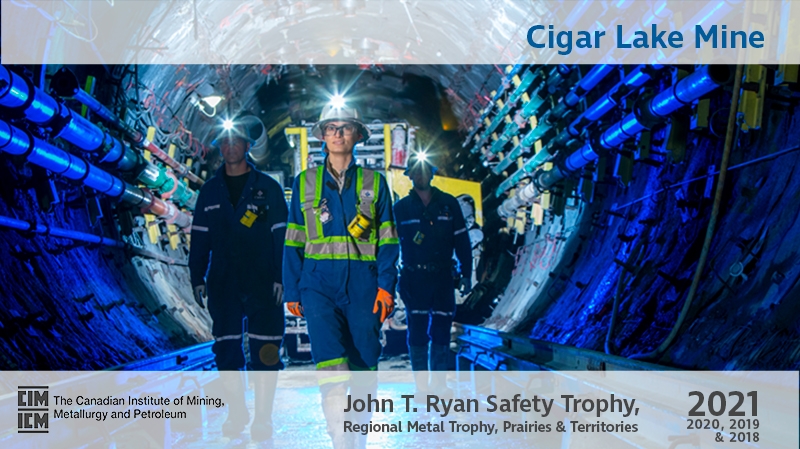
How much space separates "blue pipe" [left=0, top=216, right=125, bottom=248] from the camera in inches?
205

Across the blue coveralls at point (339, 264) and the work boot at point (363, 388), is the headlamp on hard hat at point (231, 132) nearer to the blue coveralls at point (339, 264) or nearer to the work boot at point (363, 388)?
the blue coveralls at point (339, 264)

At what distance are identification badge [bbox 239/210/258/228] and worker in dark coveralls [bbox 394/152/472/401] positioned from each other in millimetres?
2076

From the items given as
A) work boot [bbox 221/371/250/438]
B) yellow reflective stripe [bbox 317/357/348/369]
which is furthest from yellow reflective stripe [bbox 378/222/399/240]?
work boot [bbox 221/371/250/438]

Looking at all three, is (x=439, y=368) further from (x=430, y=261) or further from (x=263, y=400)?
(x=263, y=400)

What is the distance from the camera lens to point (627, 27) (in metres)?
6.49

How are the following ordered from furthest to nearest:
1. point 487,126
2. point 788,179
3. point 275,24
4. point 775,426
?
point 487,126 < point 275,24 < point 788,179 < point 775,426

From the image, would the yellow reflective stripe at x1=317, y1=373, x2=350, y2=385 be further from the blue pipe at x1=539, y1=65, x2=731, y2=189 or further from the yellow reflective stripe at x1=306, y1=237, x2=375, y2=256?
the blue pipe at x1=539, y1=65, x2=731, y2=189

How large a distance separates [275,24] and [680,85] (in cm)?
725

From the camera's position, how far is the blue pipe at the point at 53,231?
17.1 feet

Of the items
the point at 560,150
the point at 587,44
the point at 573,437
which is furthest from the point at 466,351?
the point at 573,437

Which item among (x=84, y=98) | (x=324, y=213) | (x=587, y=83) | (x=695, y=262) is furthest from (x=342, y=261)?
(x=587, y=83)

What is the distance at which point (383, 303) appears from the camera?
370cm

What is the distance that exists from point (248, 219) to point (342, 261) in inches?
51.5

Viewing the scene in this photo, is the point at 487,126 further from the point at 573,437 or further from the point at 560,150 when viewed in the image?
the point at 573,437
